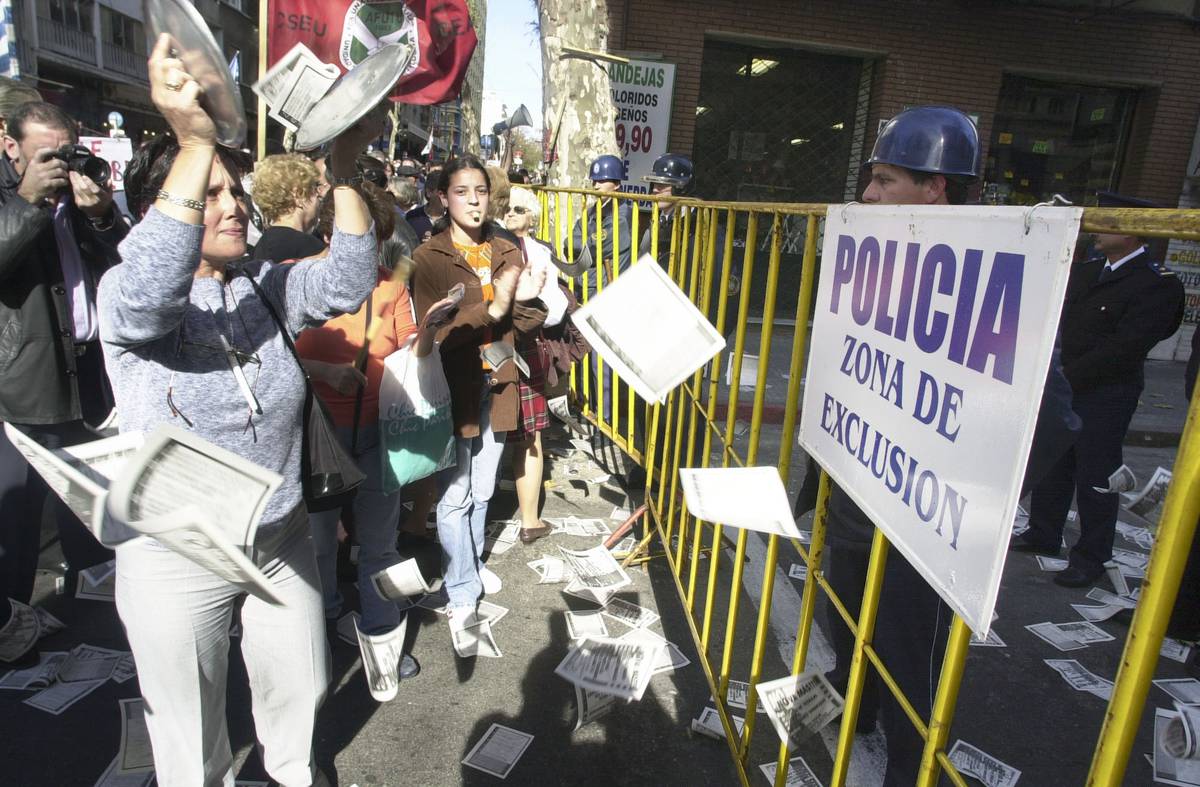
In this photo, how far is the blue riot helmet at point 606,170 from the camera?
5.96 metres

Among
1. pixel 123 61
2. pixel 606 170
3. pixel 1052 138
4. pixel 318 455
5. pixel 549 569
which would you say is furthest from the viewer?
pixel 123 61

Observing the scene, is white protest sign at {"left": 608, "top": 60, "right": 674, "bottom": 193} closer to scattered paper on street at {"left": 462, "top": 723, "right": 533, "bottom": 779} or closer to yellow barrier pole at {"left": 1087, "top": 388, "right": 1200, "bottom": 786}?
scattered paper on street at {"left": 462, "top": 723, "right": 533, "bottom": 779}

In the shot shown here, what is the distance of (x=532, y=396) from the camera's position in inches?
141

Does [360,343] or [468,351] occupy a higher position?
[360,343]

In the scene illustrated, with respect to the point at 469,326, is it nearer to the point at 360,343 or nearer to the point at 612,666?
the point at 360,343

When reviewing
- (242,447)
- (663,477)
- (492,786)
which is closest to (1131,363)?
(663,477)

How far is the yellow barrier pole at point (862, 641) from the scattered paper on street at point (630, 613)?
5.92 ft

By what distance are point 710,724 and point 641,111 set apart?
7.87 metres

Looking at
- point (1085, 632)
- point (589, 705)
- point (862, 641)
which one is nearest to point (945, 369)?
point (862, 641)

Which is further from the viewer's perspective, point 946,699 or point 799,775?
point 799,775

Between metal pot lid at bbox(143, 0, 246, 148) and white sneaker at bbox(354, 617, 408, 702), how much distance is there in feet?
6.19

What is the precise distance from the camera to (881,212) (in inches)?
56.2

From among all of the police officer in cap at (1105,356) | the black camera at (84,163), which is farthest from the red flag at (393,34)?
the police officer in cap at (1105,356)

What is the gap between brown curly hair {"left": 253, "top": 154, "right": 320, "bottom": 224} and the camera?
2.69 metres
